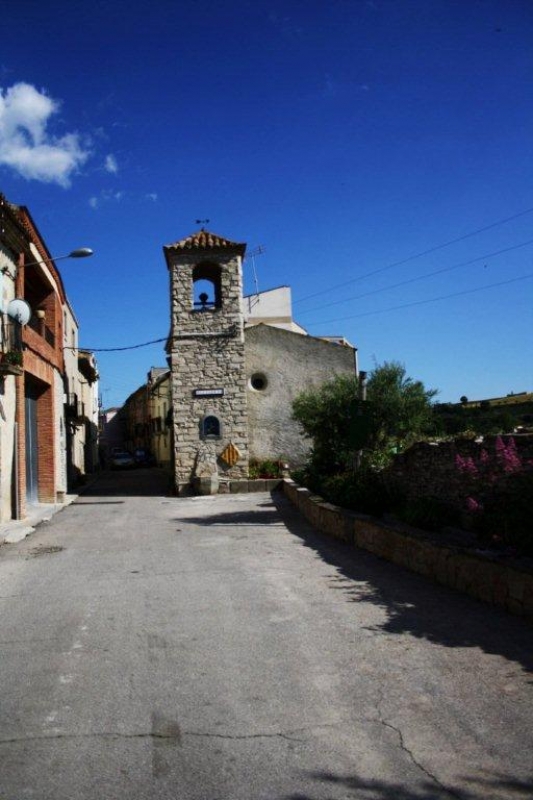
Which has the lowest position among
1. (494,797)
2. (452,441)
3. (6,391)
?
(494,797)

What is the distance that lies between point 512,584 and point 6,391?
11329mm

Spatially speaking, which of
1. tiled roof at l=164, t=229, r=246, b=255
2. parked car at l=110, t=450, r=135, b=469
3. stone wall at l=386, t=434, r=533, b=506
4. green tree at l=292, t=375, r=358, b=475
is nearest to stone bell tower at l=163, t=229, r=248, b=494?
tiled roof at l=164, t=229, r=246, b=255

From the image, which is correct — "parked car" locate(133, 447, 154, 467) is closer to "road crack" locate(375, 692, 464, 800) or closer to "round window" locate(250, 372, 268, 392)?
"round window" locate(250, 372, 268, 392)

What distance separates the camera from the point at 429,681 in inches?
185

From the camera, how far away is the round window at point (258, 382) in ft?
82.9

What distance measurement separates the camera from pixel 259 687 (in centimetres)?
460

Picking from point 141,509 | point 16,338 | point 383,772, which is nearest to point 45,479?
point 141,509

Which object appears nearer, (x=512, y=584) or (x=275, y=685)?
(x=275, y=685)

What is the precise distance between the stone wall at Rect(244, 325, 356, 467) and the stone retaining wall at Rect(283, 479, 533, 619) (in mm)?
12883

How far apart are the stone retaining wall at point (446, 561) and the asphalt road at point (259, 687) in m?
0.22

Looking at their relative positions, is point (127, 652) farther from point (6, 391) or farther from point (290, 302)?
point (290, 302)

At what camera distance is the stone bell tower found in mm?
23094

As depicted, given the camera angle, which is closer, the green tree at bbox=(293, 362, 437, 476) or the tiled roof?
the green tree at bbox=(293, 362, 437, 476)

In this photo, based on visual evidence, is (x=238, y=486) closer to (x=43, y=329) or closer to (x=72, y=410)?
(x=72, y=410)
